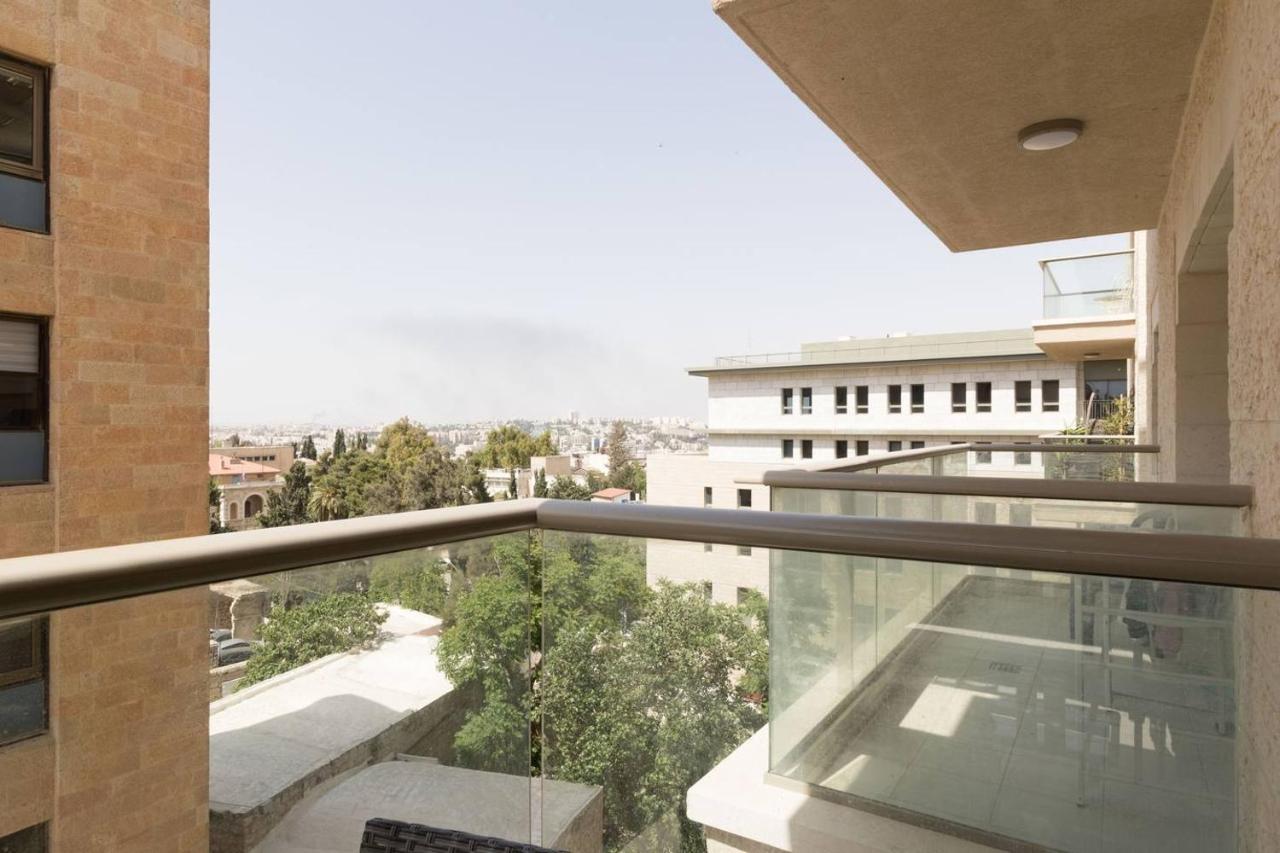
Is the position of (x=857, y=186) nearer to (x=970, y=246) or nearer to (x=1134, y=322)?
(x=1134, y=322)

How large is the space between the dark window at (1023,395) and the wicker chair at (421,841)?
28365 mm

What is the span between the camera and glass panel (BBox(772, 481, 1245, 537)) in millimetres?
2336

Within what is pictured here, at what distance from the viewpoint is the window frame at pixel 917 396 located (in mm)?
27953

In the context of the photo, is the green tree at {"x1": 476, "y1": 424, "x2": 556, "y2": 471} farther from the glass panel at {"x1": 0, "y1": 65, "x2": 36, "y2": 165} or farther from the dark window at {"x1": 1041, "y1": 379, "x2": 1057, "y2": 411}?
the glass panel at {"x1": 0, "y1": 65, "x2": 36, "y2": 165}

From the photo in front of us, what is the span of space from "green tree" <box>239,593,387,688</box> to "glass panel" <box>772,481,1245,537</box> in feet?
4.80

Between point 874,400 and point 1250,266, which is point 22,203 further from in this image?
point 874,400

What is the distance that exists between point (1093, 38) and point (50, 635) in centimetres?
366

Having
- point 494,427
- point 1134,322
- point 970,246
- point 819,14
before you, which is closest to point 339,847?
point 819,14

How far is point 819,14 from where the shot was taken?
8.91 feet

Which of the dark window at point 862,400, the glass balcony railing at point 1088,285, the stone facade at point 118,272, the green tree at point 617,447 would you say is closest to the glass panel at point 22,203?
the stone facade at point 118,272

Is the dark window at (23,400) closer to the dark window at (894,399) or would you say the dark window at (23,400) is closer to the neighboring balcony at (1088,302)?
the neighboring balcony at (1088,302)

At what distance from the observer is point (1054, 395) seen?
25.7 meters

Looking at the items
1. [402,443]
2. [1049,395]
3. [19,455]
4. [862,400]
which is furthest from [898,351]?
[402,443]

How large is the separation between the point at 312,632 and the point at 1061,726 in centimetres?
147
